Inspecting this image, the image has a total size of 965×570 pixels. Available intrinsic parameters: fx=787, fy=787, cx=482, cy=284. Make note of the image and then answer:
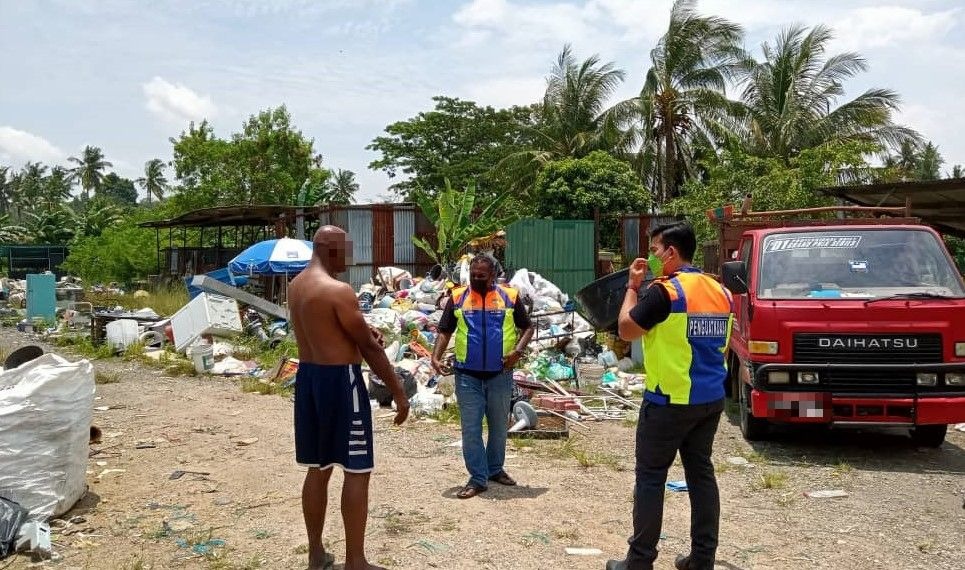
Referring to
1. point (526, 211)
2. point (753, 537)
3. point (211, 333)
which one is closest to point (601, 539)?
point (753, 537)

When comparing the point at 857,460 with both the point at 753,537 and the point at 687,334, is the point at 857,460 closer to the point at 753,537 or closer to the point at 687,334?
the point at 753,537

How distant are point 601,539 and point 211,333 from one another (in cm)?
1006

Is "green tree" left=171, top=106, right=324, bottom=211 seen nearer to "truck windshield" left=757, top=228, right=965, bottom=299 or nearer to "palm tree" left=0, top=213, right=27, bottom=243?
"palm tree" left=0, top=213, right=27, bottom=243

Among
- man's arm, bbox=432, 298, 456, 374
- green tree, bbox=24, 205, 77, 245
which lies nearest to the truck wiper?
man's arm, bbox=432, 298, 456, 374

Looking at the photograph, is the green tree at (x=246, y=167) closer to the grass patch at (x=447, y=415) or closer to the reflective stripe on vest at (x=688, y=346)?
the grass patch at (x=447, y=415)

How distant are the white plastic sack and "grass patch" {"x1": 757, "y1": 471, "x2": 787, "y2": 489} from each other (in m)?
4.56

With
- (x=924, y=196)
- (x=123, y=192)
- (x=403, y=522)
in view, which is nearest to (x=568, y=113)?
(x=924, y=196)

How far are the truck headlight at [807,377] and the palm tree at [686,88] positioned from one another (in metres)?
20.3

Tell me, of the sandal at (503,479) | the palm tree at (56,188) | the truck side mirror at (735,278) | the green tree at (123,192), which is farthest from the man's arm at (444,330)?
the green tree at (123,192)

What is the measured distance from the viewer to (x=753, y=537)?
4.53m

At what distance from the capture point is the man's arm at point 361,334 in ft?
12.0

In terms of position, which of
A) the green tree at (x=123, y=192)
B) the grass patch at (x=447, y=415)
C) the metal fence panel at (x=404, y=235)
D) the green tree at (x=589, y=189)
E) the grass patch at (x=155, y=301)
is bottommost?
→ the grass patch at (x=447, y=415)

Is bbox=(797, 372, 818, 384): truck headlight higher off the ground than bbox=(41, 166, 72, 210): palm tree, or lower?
lower

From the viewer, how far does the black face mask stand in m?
5.43
